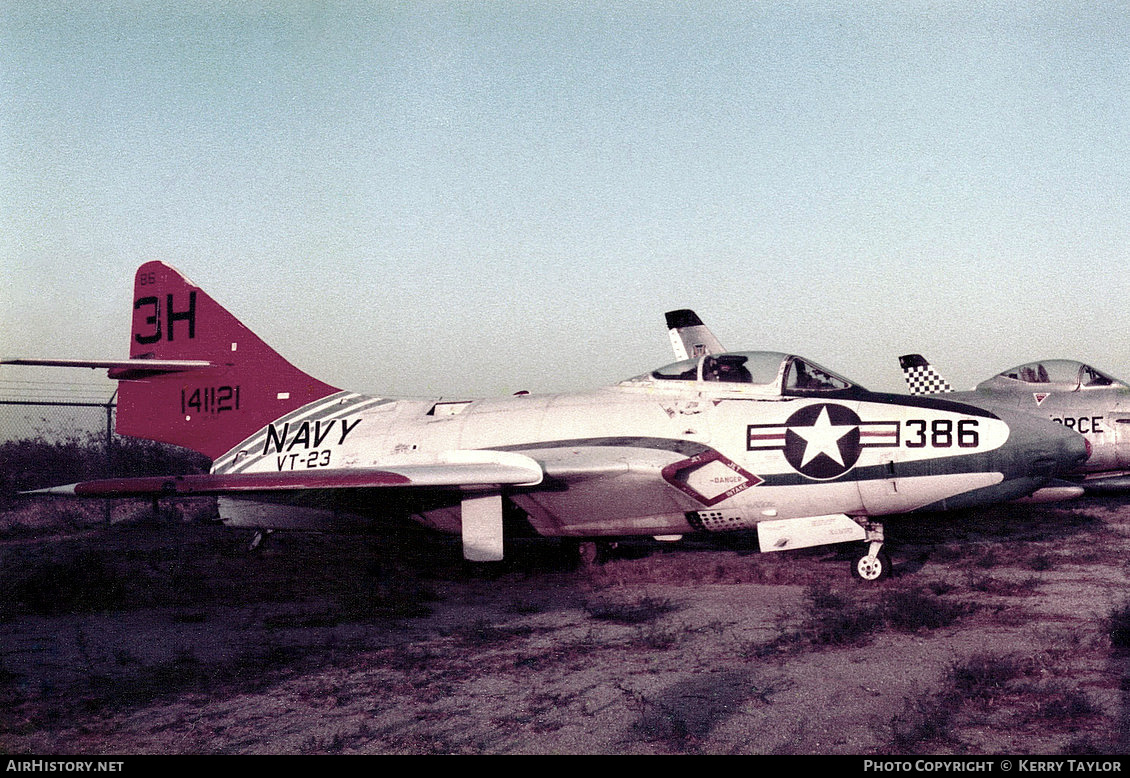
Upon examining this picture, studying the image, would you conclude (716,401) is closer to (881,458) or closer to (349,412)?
(881,458)

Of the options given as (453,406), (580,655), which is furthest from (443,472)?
(580,655)

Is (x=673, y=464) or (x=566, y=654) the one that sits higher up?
(x=673, y=464)

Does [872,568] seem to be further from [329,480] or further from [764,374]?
[329,480]

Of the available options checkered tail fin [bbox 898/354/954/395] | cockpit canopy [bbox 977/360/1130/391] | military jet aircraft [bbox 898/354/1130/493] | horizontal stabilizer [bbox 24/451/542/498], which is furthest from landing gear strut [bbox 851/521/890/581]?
checkered tail fin [bbox 898/354/954/395]

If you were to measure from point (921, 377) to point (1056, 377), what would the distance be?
23.5 feet

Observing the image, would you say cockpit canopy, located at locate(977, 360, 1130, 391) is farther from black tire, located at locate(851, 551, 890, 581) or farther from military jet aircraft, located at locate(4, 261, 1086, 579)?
black tire, located at locate(851, 551, 890, 581)

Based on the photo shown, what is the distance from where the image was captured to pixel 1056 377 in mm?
15844

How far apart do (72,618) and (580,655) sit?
17.8 feet

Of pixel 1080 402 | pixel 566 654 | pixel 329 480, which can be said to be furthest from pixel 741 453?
pixel 1080 402

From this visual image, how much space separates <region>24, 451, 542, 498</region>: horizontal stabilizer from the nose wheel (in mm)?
3948

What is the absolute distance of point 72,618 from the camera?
8.66 meters

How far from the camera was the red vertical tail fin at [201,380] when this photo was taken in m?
12.7

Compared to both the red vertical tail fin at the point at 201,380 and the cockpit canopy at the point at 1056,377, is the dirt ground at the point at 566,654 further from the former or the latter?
the cockpit canopy at the point at 1056,377

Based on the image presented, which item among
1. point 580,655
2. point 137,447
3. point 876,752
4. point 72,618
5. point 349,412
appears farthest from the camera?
point 137,447
